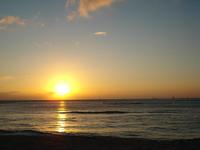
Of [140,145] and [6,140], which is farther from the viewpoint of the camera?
[6,140]

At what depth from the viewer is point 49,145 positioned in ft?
54.9

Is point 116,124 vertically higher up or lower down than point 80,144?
higher up

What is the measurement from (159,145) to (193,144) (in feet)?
6.72

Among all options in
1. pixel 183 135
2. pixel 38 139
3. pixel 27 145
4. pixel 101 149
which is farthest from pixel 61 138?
pixel 183 135

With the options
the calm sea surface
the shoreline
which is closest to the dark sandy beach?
the shoreline

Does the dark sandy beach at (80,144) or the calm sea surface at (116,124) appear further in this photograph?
the calm sea surface at (116,124)

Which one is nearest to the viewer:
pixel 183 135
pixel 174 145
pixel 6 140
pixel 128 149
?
pixel 128 149

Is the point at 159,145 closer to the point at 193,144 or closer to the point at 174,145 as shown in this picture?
the point at 174,145

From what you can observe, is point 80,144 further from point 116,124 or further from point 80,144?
point 116,124

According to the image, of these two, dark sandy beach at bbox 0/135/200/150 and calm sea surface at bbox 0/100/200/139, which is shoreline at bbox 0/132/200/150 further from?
calm sea surface at bbox 0/100/200/139

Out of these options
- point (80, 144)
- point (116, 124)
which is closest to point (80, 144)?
point (80, 144)

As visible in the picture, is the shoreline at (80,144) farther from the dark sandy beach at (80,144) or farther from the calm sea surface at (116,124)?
the calm sea surface at (116,124)

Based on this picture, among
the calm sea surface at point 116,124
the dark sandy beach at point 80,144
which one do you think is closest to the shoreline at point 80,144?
the dark sandy beach at point 80,144

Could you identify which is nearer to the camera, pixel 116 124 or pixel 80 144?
pixel 80 144
